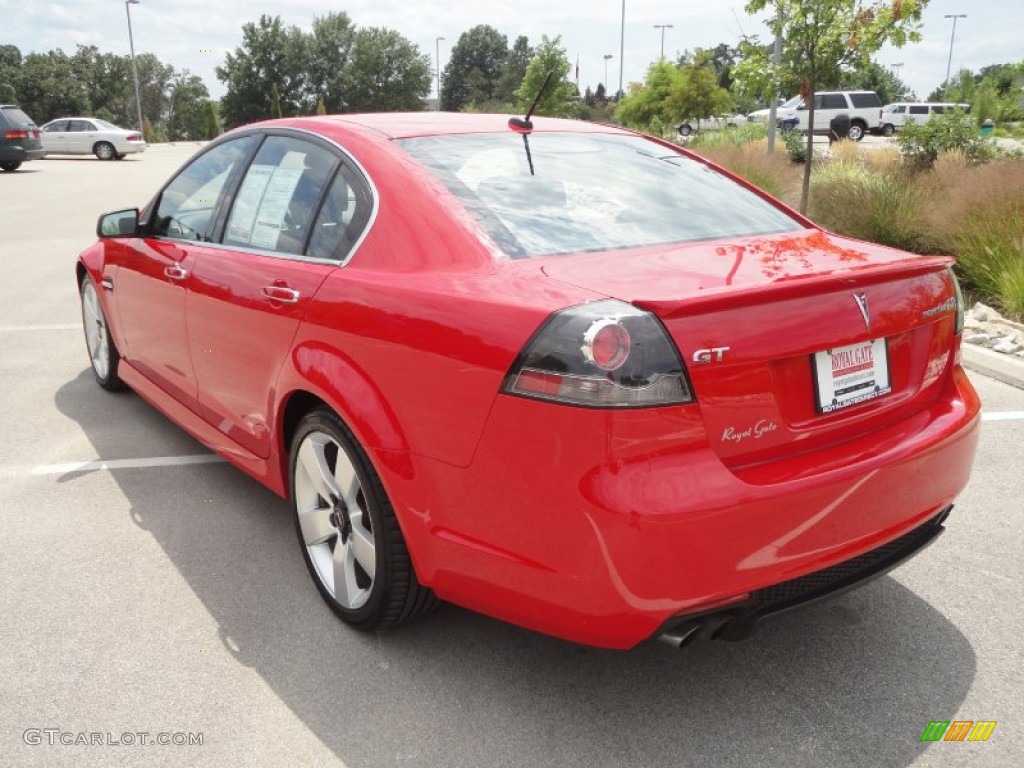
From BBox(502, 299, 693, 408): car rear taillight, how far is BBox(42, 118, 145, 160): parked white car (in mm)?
36937

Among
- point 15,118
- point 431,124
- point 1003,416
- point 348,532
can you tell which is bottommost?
point 1003,416

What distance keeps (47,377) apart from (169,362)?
7.51ft

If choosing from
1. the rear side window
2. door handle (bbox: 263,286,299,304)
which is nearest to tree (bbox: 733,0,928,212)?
door handle (bbox: 263,286,299,304)

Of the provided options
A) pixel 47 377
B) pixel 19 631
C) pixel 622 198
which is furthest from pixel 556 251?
pixel 47 377

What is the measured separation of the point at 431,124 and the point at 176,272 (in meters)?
1.31

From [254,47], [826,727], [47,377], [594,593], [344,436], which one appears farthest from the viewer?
[254,47]

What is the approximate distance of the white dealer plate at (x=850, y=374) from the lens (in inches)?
92.0

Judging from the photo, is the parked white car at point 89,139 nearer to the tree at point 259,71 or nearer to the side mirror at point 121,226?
the side mirror at point 121,226

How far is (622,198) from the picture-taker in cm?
304

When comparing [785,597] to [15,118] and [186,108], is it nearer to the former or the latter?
[15,118]

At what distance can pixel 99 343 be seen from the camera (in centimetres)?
543

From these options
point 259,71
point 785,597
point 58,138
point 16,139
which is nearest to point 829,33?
point 785,597

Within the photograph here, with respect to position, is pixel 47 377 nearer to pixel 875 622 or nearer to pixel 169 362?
pixel 169 362

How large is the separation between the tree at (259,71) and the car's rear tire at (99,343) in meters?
82.0
